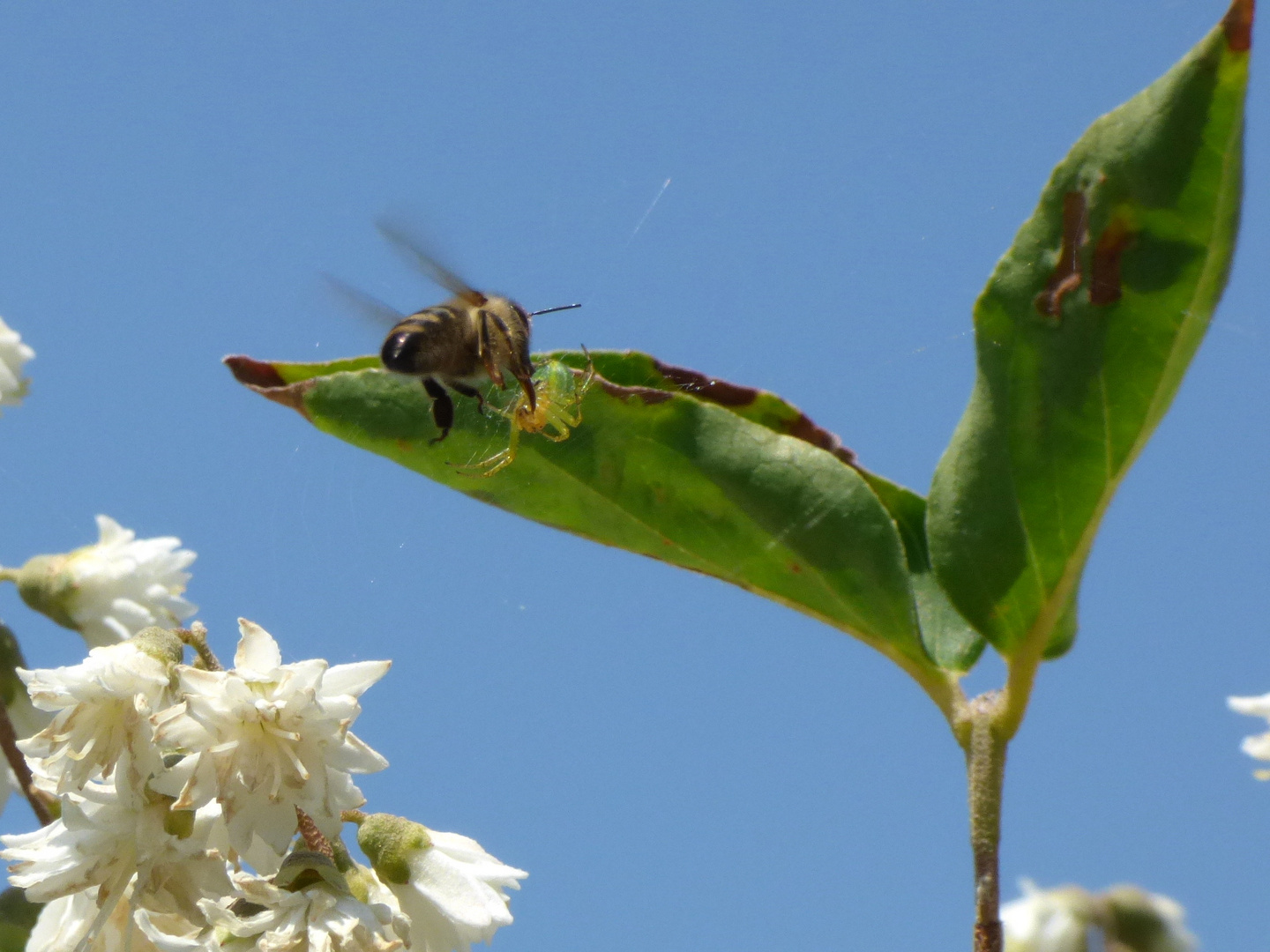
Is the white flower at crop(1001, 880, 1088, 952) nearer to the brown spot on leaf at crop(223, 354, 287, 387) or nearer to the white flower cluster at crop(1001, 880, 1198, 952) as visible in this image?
the white flower cluster at crop(1001, 880, 1198, 952)

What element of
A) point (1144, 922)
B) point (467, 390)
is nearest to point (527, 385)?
point (467, 390)

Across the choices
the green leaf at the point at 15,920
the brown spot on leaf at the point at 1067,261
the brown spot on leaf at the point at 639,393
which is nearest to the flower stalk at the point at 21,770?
the green leaf at the point at 15,920

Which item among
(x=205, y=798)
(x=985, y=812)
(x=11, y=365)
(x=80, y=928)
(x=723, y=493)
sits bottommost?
(x=80, y=928)

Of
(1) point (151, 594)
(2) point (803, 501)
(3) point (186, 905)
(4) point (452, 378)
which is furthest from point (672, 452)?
(1) point (151, 594)

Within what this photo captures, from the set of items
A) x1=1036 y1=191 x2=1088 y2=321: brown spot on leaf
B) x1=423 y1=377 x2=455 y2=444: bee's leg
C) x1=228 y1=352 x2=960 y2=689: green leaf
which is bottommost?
x1=228 y1=352 x2=960 y2=689: green leaf

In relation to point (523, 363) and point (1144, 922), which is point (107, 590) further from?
point (1144, 922)

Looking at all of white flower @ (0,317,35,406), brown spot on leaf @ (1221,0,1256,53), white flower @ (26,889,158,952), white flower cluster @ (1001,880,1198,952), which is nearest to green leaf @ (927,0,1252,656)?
→ brown spot on leaf @ (1221,0,1256,53)

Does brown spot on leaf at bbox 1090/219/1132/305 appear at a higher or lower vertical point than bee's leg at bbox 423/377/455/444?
higher

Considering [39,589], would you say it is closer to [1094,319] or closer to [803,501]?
[803,501]

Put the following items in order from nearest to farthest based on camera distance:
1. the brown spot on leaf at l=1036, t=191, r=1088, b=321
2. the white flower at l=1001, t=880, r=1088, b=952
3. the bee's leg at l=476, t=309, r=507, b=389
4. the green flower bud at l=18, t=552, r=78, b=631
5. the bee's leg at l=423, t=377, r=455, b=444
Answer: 1. the brown spot on leaf at l=1036, t=191, r=1088, b=321
2. the bee's leg at l=423, t=377, r=455, b=444
3. the bee's leg at l=476, t=309, r=507, b=389
4. the green flower bud at l=18, t=552, r=78, b=631
5. the white flower at l=1001, t=880, r=1088, b=952
